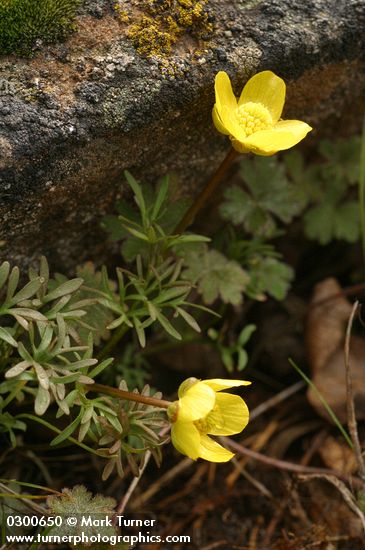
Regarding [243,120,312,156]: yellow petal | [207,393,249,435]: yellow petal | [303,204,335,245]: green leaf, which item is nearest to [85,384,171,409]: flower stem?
[207,393,249,435]: yellow petal

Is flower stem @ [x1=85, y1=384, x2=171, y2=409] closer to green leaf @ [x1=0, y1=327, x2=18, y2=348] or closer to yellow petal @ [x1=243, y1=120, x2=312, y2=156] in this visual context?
green leaf @ [x1=0, y1=327, x2=18, y2=348]

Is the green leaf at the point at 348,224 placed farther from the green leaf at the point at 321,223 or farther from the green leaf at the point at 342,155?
the green leaf at the point at 342,155

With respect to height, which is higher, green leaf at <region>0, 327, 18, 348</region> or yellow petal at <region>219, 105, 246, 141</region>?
yellow petal at <region>219, 105, 246, 141</region>

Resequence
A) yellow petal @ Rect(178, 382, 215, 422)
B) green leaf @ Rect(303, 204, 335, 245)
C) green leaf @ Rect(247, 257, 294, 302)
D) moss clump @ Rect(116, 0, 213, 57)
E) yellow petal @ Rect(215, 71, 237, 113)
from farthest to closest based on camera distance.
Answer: green leaf @ Rect(303, 204, 335, 245) → green leaf @ Rect(247, 257, 294, 302) → moss clump @ Rect(116, 0, 213, 57) → yellow petal @ Rect(215, 71, 237, 113) → yellow petal @ Rect(178, 382, 215, 422)

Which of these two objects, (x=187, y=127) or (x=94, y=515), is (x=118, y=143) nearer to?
(x=187, y=127)

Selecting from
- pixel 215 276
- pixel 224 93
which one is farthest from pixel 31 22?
pixel 215 276

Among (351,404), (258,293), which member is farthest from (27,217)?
(351,404)
